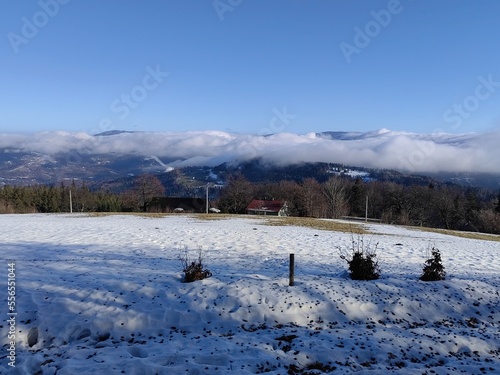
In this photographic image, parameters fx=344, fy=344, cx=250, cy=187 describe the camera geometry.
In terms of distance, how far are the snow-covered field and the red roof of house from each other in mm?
60229

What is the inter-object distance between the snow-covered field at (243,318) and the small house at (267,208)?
196 ft

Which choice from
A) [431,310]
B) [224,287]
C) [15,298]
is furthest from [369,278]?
[15,298]

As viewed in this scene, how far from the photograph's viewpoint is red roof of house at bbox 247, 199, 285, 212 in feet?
241

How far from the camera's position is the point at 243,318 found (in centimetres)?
799

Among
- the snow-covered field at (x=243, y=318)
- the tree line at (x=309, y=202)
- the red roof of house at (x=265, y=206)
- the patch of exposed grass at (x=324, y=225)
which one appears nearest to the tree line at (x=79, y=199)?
the tree line at (x=309, y=202)

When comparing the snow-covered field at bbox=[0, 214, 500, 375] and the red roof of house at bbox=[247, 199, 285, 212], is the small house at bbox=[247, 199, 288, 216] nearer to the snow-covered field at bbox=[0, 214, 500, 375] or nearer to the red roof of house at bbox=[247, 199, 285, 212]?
the red roof of house at bbox=[247, 199, 285, 212]

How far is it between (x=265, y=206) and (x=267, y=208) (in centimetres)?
124

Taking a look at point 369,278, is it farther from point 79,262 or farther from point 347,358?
point 79,262

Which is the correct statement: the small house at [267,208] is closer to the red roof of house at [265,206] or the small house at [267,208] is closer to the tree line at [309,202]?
the red roof of house at [265,206]

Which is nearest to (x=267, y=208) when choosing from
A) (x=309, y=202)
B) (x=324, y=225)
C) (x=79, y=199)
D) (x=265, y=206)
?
(x=265, y=206)

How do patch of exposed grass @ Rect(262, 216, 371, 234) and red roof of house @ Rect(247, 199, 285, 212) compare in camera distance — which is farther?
red roof of house @ Rect(247, 199, 285, 212)

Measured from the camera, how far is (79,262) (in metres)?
12.1

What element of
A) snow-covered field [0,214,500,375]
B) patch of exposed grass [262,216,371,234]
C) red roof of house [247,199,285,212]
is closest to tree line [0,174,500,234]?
red roof of house [247,199,285,212]

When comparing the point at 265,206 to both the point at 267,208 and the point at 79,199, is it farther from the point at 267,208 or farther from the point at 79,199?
the point at 79,199
